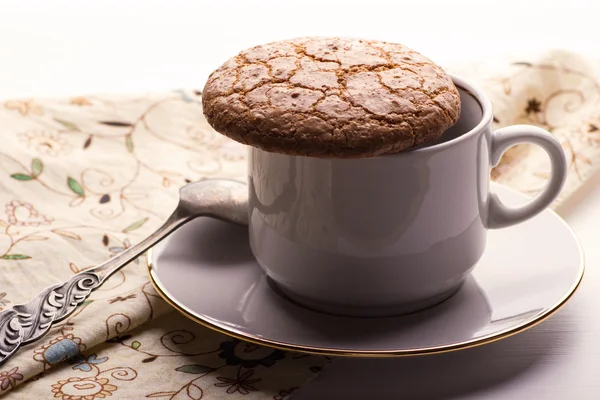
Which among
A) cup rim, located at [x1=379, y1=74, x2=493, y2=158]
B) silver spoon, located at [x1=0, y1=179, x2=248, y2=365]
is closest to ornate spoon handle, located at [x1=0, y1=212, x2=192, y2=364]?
silver spoon, located at [x1=0, y1=179, x2=248, y2=365]

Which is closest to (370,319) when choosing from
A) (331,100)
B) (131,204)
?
(331,100)

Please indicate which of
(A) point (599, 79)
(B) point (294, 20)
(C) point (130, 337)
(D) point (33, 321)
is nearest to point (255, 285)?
(C) point (130, 337)

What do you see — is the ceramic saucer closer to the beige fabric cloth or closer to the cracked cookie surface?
the beige fabric cloth

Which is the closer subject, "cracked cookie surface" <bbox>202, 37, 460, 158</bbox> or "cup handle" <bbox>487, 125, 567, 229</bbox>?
"cracked cookie surface" <bbox>202, 37, 460, 158</bbox>

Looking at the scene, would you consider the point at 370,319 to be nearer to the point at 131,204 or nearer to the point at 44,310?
the point at 44,310

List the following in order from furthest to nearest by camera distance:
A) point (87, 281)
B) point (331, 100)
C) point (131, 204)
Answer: point (131, 204) → point (87, 281) → point (331, 100)

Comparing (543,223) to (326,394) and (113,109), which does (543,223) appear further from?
(113,109)
